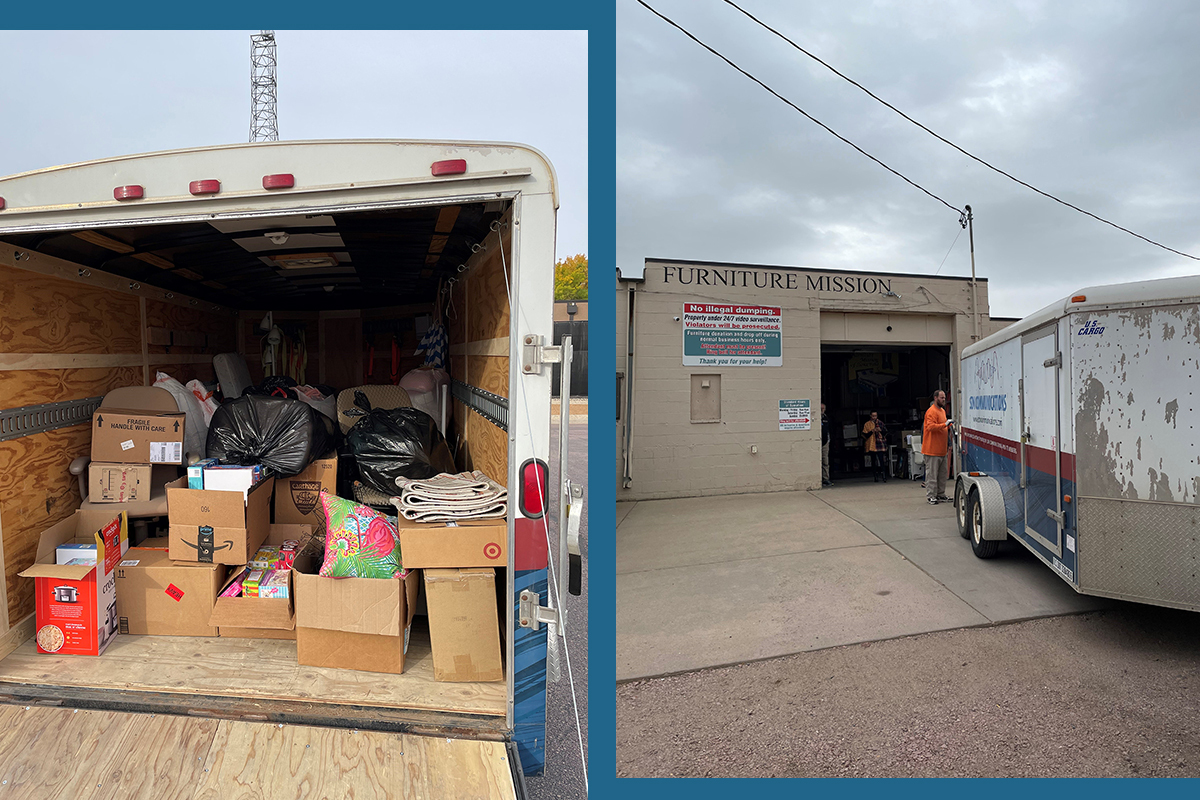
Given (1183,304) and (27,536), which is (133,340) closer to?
(27,536)

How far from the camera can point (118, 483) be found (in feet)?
13.4

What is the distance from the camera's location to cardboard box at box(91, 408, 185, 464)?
13.3 feet

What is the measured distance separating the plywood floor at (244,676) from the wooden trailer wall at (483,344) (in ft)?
3.41

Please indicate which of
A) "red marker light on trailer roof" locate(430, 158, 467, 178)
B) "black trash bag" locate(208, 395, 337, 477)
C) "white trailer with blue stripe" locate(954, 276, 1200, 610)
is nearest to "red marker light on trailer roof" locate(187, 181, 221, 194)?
"red marker light on trailer roof" locate(430, 158, 467, 178)

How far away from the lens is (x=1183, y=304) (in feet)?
14.5

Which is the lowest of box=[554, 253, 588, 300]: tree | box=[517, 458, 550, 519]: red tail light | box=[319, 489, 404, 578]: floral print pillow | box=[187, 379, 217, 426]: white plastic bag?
box=[319, 489, 404, 578]: floral print pillow

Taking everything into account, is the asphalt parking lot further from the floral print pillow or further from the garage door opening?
the garage door opening

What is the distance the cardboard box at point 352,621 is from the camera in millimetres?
3166

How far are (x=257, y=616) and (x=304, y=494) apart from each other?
1.03 meters

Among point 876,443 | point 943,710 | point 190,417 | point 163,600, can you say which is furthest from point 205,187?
point 876,443

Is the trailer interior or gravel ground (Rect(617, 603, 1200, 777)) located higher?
the trailer interior

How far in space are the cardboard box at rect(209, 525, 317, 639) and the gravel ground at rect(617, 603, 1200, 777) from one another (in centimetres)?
202

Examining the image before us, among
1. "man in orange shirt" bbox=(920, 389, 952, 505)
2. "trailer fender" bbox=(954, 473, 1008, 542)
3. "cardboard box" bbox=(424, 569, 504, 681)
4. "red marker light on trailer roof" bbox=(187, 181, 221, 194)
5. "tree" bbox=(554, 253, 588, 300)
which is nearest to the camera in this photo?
"red marker light on trailer roof" bbox=(187, 181, 221, 194)

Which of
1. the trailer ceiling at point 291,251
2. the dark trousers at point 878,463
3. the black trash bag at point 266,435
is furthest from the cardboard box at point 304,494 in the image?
the dark trousers at point 878,463
